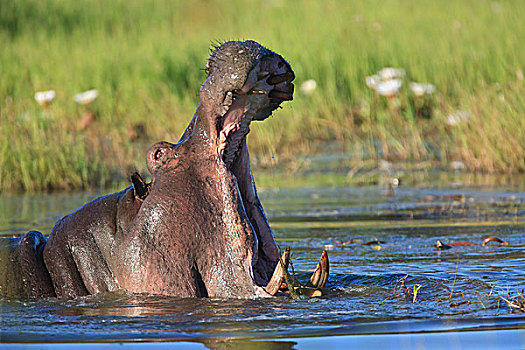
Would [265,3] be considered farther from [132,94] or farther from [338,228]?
[338,228]

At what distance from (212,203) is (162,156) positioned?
0.29 meters

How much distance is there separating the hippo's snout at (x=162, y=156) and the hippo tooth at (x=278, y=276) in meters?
0.59

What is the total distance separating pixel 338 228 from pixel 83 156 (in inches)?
138

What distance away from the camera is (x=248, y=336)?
345cm

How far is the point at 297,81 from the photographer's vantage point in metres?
12.0

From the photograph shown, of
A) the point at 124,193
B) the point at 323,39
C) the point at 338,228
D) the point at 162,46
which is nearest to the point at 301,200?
the point at 338,228

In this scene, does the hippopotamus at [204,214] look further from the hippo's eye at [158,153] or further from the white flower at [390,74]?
the white flower at [390,74]

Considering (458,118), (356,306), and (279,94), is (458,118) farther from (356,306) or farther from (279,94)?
(279,94)

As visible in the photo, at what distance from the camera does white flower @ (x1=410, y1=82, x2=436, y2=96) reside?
10.9m

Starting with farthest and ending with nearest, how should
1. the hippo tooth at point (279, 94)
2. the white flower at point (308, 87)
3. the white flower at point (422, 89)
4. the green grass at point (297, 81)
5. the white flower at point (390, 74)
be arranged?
the white flower at point (308, 87) → the white flower at point (390, 74) → the white flower at point (422, 89) → the green grass at point (297, 81) → the hippo tooth at point (279, 94)

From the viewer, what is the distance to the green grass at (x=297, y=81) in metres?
9.05

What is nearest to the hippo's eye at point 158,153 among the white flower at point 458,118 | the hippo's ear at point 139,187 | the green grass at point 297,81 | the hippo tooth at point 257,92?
the hippo's ear at point 139,187

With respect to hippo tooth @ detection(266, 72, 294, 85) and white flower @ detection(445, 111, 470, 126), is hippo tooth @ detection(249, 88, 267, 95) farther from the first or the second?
white flower @ detection(445, 111, 470, 126)

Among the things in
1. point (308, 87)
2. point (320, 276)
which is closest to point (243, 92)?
point (320, 276)
